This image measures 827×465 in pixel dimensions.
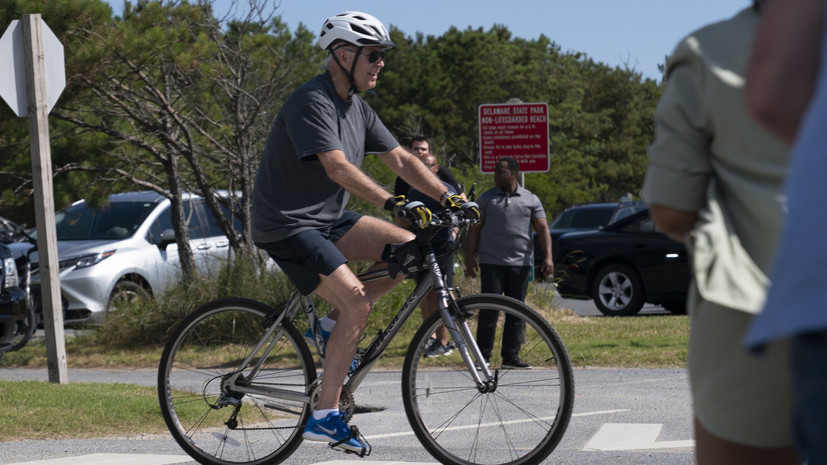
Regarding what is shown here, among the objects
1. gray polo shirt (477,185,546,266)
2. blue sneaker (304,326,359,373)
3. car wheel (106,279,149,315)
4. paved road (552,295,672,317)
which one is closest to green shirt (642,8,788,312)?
blue sneaker (304,326,359,373)

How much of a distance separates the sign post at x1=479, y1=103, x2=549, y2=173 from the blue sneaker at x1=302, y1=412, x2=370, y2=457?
32.3 feet

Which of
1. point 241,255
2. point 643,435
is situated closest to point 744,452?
point 643,435

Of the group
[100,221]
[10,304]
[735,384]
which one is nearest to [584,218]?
[100,221]

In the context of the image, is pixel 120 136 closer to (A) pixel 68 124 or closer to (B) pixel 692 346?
(A) pixel 68 124

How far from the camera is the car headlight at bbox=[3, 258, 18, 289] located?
945 centimetres

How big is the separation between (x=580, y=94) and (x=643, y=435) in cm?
5833

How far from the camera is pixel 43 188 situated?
8594 mm

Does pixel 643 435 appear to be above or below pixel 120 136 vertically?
below

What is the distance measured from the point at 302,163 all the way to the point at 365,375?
945 millimetres

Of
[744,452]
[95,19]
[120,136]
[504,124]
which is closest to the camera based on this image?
[744,452]

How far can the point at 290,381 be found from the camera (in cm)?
519

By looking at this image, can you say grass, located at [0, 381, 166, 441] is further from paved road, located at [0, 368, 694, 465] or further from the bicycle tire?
the bicycle tire

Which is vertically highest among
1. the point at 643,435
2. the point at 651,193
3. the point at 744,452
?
the point at 651,193

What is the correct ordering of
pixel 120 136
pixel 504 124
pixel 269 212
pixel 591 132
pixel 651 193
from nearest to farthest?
pixel 651 193
pixel 269 212
pixel 120 136
pixel 504 124
pixel 591 132
